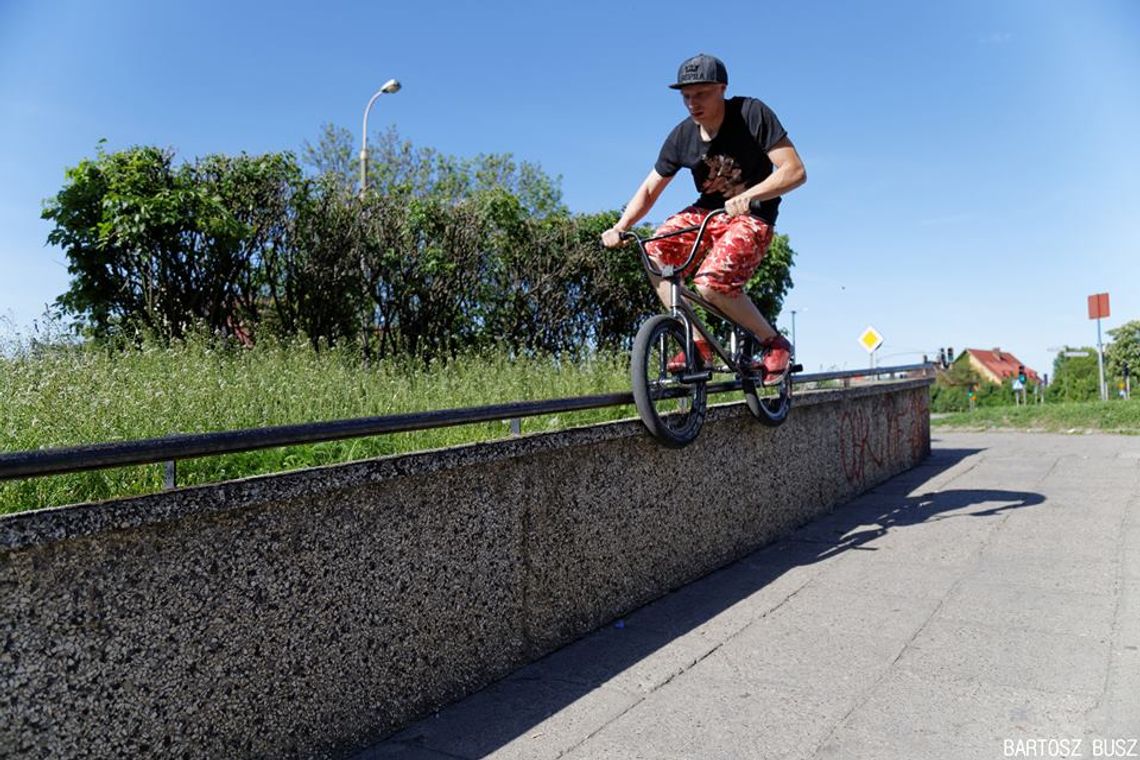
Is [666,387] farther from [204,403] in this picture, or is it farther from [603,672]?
[204,403]

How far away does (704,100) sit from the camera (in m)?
5.03

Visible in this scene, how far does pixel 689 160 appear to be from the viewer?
5371 mm

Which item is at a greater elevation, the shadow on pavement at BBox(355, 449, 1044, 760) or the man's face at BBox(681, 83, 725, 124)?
the man's face at BBox(681, 83, 725, 124)

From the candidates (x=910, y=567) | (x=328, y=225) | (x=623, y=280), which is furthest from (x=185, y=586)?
(x=623, y=280)

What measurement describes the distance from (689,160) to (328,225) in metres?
5.69

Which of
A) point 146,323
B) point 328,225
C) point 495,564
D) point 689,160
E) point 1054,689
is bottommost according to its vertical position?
point 1054,689

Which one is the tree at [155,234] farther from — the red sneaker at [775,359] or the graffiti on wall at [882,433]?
the graffiti on wall at [882,433]

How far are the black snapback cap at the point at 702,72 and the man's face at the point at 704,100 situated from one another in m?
0.04

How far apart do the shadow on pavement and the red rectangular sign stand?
18.0m

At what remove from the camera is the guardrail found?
219cm

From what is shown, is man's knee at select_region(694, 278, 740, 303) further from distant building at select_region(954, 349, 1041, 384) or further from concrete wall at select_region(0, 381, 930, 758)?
distant building at select_region(954, 349, 1041, 384)

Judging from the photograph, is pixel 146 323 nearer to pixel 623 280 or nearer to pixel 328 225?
pixel 328 225

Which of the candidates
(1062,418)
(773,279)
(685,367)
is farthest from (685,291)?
(773,279)

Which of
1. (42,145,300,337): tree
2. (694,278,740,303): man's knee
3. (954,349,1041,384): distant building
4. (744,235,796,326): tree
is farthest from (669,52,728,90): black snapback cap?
(954,349,1041,384): distant building
